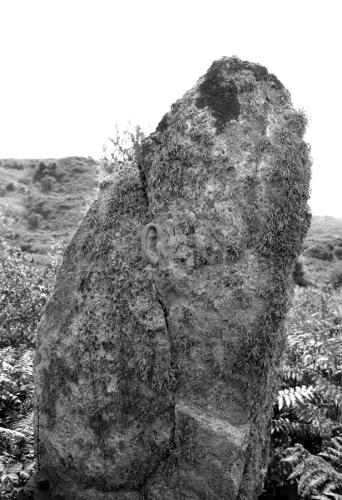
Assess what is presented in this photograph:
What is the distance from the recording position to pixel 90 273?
3.91m

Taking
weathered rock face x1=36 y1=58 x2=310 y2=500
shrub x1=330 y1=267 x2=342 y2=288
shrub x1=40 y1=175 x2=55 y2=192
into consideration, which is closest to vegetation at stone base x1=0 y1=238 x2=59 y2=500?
weathered rock face x1=36 y1=58 x2=310 y2=500

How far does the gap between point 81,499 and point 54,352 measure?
1125mm

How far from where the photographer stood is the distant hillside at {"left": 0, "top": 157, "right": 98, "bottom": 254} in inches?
1344

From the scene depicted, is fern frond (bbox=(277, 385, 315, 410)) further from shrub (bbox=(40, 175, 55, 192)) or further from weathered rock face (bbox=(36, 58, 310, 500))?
shrub (bbox=(40, 175, 55, 192))

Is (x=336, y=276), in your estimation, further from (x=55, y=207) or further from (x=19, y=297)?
(x=19, y=297)

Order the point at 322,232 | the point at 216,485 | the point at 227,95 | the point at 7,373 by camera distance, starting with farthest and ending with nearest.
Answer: the point at 322,232 → the point at 7,373 → the point at 227,95 → the point at 216,485

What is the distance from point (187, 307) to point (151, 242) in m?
0.54

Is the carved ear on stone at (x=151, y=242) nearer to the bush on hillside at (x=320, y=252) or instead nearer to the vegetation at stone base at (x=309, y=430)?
the vegetation at stone base at (x=309, y=430)

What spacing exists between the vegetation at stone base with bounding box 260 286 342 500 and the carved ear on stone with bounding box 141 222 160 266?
1555 mm

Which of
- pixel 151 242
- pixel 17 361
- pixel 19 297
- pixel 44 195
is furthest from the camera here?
pixel 44 195

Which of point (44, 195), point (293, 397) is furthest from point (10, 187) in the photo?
point (293, 397)

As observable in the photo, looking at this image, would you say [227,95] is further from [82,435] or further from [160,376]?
[82,435]

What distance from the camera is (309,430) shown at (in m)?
4.94

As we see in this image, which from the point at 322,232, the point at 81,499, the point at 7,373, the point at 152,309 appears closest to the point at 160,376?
the point at 152,309
